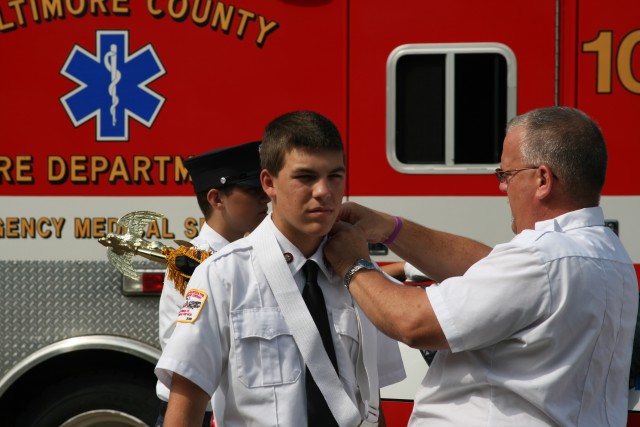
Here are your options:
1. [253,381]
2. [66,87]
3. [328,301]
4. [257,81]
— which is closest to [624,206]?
[257,81]

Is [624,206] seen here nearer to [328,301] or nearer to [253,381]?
[328,301]

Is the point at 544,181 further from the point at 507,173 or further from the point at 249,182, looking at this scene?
the point at 249,182

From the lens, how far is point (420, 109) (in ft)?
12.7

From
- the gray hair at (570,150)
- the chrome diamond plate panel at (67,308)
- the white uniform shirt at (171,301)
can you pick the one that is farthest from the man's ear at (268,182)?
the chrome diamond plate panel at (67,308)

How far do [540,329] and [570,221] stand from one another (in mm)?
298

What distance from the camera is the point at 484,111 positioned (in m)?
3.82

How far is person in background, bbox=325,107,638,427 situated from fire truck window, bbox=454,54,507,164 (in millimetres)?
1640

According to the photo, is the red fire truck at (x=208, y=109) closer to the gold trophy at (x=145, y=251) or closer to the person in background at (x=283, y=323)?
the gold trophy at (x=145, y=251)

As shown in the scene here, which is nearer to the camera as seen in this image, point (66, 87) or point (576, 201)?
point (576, 201)

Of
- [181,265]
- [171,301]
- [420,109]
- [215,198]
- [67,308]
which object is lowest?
[67,308]

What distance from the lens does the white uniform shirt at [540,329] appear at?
197cm

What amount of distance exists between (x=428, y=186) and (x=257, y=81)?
0.88m

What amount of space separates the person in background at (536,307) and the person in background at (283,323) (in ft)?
0.42

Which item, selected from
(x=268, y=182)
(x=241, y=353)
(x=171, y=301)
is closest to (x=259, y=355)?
(x=241, y=353)
